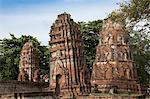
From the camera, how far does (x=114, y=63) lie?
30.8 m

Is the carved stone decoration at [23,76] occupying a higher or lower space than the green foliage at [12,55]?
lower

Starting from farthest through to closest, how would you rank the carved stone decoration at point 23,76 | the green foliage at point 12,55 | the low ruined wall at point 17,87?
the green foliage at point 12,55 < the carved stone decoration at point 23,76 < the low ruined wall at point 17,87

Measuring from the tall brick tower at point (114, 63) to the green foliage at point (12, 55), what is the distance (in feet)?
50.9

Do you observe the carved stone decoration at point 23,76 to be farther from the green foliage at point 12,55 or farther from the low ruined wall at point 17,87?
the green foliage at point 12,55

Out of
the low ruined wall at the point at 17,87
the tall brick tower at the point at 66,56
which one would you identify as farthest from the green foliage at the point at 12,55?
the tall brick tower at the point at 66,56

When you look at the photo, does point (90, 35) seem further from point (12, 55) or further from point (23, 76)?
point (23, 76)

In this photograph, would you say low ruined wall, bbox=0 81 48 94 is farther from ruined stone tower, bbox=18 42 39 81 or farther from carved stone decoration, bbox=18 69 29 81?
ruined stone tower, bbox=18 42 39 81

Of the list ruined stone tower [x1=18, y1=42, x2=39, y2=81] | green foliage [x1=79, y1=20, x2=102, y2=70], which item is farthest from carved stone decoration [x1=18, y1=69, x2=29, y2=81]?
green foliage [x1=79, y1=20, x2=102, y2=70]

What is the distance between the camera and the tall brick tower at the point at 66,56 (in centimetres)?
2988

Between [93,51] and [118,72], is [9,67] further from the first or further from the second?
[118,72]

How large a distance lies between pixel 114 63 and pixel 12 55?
19.1 metres

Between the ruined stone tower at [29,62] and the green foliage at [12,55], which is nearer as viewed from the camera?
the ruined stone tower at [29,62]

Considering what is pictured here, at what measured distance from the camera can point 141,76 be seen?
43.9 metres

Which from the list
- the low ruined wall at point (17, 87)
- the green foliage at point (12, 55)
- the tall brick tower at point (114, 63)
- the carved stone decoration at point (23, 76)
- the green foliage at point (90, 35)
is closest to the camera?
the tall brick tower at point (114, 63)
